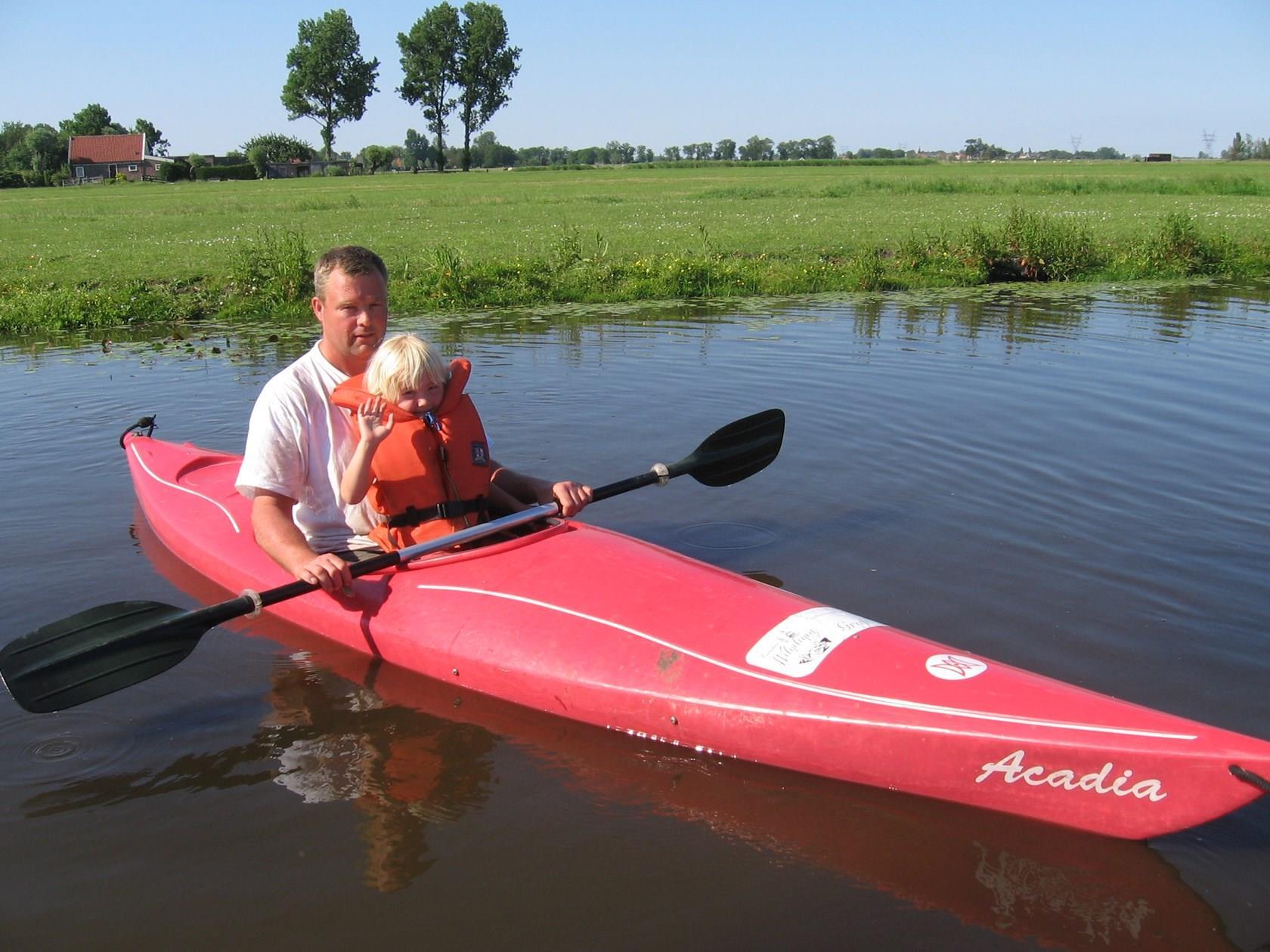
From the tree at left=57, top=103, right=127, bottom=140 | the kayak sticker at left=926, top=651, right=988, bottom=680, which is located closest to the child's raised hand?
the kayak sticker at left=926, top=651, right=988, bottom=680

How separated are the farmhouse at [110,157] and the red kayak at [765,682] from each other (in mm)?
89341

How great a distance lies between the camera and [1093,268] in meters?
16.2

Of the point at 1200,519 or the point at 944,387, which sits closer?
the point at 1200,519

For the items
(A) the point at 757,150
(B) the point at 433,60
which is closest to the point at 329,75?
(B) the point at 433,60

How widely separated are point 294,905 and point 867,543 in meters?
3.42

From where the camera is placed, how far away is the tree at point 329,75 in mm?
89250

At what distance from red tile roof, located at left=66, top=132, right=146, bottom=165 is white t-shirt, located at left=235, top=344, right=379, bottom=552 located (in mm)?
91246

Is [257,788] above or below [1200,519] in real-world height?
below

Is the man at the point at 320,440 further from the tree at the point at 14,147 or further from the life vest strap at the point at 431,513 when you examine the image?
the tree at the point at 14,147

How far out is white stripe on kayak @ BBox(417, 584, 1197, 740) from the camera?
2.90m

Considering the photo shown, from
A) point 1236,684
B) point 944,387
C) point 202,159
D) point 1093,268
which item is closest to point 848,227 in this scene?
point 1093,268

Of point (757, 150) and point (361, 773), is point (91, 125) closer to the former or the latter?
point (757, 150)

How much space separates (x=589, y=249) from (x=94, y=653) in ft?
45.8

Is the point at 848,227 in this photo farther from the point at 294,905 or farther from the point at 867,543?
the point at 294,905
